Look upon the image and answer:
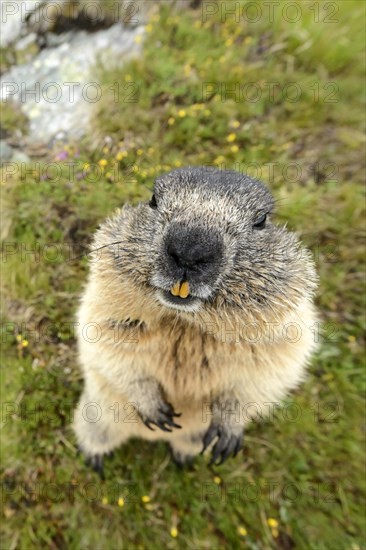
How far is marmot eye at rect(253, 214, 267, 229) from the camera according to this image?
243cm

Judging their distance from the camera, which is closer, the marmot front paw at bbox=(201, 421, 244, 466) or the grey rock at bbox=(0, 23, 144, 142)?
the marmot front paw at bbox=(201, 421, 244, 466)

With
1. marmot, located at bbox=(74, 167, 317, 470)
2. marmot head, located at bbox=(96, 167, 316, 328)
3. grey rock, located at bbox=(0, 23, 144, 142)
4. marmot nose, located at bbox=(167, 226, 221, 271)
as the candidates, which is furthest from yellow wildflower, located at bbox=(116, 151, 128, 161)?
marmot nose, located at bbox=(167, 226, 221, 271)

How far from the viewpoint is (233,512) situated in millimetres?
4176

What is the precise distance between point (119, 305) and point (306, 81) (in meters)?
4.02

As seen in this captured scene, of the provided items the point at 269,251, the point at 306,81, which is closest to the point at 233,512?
the point at 269,251

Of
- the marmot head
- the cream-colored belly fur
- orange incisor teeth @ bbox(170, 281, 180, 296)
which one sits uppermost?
the marmot head

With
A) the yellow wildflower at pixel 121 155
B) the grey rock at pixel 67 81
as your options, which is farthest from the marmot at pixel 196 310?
the grey rock at pixel 67 81

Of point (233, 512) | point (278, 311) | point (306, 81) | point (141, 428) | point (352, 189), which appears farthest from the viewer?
point (306, 81)

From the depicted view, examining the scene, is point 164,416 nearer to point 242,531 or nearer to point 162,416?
point 162,416

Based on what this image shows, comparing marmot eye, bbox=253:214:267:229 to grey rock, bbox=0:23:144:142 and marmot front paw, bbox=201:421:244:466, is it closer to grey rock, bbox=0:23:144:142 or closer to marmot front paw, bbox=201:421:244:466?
marmot front paw, bbox=201:421:244:466

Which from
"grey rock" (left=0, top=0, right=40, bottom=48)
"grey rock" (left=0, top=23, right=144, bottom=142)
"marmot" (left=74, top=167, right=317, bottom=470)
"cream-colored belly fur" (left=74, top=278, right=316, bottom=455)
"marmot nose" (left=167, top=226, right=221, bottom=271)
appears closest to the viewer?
"marmot nose" (left=167, top=226, right=221, bottom=271)

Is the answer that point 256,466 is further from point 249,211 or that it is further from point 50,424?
point 249,211

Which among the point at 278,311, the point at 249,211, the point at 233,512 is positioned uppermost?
the point at 249,211

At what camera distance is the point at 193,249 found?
196cm
